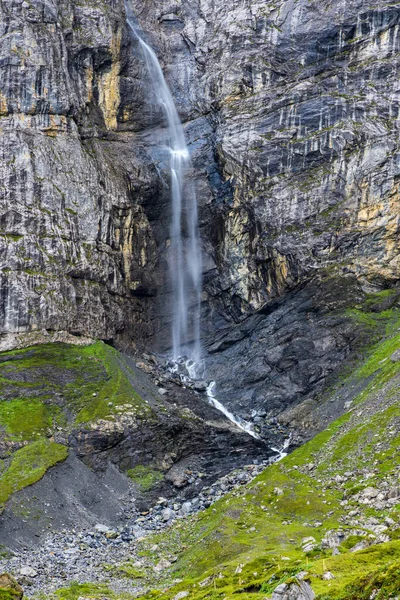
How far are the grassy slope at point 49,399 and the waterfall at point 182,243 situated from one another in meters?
18.6

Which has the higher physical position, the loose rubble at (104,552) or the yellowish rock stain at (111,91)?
the yellowish rock stain at (111,91)

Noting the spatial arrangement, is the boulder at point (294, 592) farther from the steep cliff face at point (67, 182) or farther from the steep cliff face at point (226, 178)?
the steep cliff face at point (67, 182)

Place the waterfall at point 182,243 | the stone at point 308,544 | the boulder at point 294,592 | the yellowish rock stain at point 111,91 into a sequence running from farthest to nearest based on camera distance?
the yellowish rock stain at point 111,91 → the waterfall at point 182,243 → the stone at point 308,544 → the boulder at point 294,592

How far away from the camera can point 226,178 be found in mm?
119312

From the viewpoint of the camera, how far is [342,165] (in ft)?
362

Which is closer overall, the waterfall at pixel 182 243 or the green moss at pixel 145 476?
the green moss at pixel 145 476

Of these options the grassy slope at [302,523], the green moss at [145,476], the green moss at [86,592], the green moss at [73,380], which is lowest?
the green moss at [145,476]

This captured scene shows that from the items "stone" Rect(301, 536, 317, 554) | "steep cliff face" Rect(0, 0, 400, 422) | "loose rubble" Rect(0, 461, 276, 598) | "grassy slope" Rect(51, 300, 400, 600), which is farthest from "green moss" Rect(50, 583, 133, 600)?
"steep cliff face" Rect(0, 0, 400, 422)

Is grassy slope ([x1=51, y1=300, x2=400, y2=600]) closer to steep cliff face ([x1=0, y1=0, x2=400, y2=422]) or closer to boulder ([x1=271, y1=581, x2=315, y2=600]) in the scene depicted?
boulder ([x1=271, y1=581, x2=315, y2=600])

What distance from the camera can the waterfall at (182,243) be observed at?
118 metres

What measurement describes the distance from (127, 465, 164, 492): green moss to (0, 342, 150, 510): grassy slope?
7261 millimetres

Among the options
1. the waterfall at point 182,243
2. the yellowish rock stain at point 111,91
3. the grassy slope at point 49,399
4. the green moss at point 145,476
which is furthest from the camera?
the yellowish rock stain at point 111,91

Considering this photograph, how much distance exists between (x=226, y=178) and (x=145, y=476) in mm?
56239

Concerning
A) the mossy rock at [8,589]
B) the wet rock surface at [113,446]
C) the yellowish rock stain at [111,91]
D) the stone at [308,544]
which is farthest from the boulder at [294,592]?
the yellowish rock stain at [111,91]
